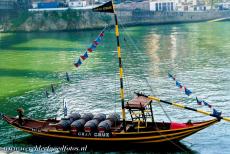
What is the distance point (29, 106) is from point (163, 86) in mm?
20689

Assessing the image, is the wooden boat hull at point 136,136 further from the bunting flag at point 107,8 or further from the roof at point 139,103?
the bunting flag at point 107,8

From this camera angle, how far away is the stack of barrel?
40.4 m

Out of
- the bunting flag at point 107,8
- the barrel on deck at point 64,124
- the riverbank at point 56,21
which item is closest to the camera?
the bunting flag at point 107,8

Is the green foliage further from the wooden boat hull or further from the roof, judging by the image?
the roof

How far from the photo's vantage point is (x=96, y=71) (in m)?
82.3

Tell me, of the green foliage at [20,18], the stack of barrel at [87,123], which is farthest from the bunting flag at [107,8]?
the green foliage at [20,18]

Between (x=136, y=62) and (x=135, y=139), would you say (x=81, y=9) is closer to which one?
(x=136, y=62)

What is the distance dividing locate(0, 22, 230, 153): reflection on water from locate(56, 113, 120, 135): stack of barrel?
14.2 feet

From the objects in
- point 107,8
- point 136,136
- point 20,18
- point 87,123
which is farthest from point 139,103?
point 20,18

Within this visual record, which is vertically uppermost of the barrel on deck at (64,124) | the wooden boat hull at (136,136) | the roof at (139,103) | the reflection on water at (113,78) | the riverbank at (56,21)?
the riverbank at (56,21)

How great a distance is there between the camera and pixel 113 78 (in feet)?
246

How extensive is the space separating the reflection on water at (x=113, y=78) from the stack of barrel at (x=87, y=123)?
432 cm

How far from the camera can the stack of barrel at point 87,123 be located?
40375 mm

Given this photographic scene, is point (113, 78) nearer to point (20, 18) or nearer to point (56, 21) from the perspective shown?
point (56, 21)
